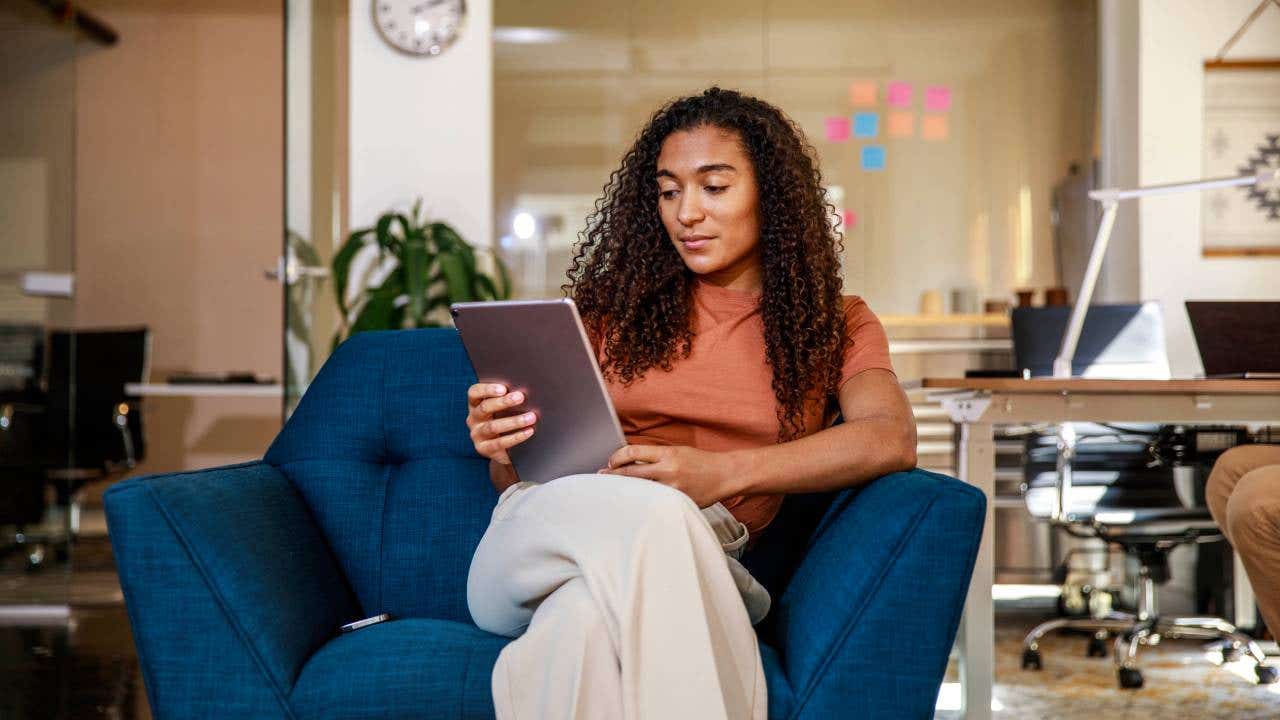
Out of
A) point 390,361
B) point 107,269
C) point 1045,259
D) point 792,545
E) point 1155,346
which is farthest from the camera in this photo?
point 107,269

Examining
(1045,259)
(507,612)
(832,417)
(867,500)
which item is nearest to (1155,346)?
(1045,259)

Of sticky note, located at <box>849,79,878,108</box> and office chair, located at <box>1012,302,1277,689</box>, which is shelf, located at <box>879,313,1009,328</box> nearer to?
sticky note, located at <box>849,79,878,108</box>

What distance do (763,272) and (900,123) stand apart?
11.2 ft

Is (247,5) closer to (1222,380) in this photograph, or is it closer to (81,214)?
(81,214)

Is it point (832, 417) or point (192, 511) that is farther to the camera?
point (832, 417)

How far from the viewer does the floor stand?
2.85m

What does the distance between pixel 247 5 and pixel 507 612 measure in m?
6.44

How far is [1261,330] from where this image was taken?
2.97m

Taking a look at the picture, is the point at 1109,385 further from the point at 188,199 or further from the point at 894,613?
the point at 188,199

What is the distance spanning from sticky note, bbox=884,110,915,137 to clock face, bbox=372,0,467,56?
181 cm

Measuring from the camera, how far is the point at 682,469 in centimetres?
153

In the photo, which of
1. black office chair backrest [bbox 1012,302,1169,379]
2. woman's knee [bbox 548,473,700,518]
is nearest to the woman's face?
woman's knee [bbox 548,473,700,518]

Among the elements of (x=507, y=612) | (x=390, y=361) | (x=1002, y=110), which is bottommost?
(x=507, y=612)

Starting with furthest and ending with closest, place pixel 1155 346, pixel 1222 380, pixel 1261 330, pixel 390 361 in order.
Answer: pixel 1155 346, pixel 1261 330, pixel 1222 380, pixel 390 361
